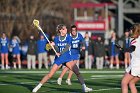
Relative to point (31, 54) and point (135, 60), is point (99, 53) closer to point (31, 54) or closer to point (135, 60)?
point (31, 54)

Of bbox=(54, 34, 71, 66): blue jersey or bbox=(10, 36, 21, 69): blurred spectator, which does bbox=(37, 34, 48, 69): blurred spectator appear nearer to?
bbox=(10, 36, 21, 69): blurred spectator

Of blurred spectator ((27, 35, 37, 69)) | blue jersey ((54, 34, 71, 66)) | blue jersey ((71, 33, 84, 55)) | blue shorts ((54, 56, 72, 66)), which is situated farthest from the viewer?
blurred spectator ((27, 35, 37, 69))

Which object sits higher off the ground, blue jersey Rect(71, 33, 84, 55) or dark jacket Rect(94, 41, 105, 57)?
blue jersey Rect(71, 33, 84, 55)

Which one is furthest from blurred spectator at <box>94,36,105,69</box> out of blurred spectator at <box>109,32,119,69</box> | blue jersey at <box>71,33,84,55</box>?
blue jersey at <box>71,33,84,55</box>

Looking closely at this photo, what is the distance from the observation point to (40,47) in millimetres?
32844

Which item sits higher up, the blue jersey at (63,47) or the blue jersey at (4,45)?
the blue jersey at (63,47)

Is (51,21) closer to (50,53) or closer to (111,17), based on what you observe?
(111,17)

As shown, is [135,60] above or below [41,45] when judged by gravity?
above

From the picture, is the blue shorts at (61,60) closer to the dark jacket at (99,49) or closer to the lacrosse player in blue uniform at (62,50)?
the lacrosse player in blue uniform at (62,50)

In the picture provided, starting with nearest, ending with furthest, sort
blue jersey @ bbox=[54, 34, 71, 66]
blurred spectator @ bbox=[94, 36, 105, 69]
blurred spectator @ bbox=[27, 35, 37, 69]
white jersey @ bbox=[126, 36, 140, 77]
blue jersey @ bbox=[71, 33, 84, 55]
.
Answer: white jersey @ bbox=[126, 36, 140, 77], blue jersey @ bbox=[54, 34, 71, 66], blue jersey @ bbox=[71, 33, 84, 55], blurred spectator @ bbox=[94, 36, 105, 69], blurred spectator @ bbox=[27, 35, 37, 69]

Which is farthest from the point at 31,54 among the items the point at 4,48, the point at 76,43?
the point at 76,43

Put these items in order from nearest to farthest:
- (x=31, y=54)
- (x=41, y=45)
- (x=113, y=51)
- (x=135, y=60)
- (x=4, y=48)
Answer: (x=135, y=60) < (x=4, y=48) < (x=41, y=45) < (x=113, y=51) < (x=31, y=54)

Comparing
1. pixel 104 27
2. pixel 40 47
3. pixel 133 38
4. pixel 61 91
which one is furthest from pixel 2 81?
pixel 104 27

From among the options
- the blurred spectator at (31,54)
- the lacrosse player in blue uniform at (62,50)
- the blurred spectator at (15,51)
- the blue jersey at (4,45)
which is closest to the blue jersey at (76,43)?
the lacrosse player in blue uniform at (62,50)
